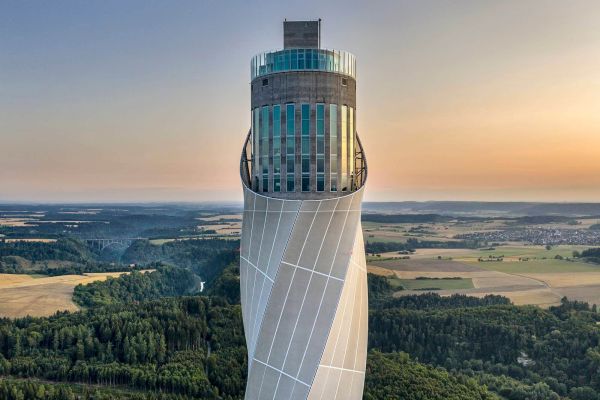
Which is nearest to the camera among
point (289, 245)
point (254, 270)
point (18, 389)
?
point (289, 245)

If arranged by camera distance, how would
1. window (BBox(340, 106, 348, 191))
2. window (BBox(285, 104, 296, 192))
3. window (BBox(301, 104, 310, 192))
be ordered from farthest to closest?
window (BBox(340, 106, 348, 191))
window (BBox(285, 104, 296, 192))
window (BBox(301, 104, 310, 192))

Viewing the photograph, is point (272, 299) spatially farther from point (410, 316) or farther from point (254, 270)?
point (410, 316)

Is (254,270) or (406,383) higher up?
(254,270)

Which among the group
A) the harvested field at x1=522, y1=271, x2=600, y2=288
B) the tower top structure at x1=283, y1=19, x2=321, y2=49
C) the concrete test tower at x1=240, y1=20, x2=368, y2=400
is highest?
the tower top structure at x1=283, y1=19, x2=321, y2=49

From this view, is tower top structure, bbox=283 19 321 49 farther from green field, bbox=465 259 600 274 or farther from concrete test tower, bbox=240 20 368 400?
green field, bbox=465 259 600 274

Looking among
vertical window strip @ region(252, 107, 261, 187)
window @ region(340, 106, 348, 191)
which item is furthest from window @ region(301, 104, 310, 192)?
vertical window strip @ region(252, 107, 261, 187)

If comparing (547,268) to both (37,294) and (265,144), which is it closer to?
(37,294)


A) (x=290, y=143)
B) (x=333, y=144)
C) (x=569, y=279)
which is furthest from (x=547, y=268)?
(x=290, y=143)

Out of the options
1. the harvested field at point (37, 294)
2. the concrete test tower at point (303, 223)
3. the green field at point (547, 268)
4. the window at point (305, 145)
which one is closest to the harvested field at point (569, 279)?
the green field at point (547, 268)

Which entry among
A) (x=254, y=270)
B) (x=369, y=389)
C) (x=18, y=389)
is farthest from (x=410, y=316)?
(x=254, y=270)
